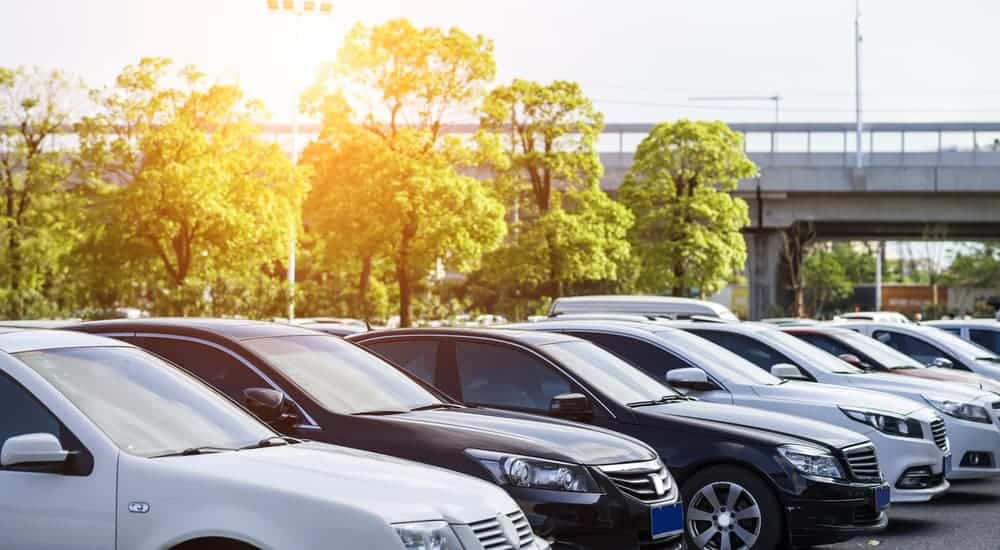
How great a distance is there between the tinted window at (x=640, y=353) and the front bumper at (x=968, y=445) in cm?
382

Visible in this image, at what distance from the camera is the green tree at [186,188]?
37125mm

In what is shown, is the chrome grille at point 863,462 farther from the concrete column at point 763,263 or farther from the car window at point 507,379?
the concrete column at point 763,263

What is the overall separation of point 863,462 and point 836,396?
2166 millimetres

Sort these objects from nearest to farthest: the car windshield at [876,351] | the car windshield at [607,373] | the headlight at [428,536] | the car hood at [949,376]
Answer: the headlight at [428,536] < the car windshield at [607,373] < the car hood at [949,376] < the car windshield at [876,351]

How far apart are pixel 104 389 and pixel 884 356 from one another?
507 inches

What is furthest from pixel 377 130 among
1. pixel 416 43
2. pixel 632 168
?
pixel 632 168

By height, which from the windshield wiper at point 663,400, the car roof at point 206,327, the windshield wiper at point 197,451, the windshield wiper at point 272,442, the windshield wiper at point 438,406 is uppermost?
the car roof at point 206,327

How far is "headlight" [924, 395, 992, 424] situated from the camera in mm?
14292

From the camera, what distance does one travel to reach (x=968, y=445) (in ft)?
46.5

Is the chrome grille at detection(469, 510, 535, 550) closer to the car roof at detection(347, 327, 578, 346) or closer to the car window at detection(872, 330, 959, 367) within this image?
the car roof at detection(347, 327, 578, 346)

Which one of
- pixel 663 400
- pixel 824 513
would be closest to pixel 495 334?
pixel 663 400

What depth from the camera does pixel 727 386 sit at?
11695 mm

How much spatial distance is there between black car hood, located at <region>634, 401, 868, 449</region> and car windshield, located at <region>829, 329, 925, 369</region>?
260 inches

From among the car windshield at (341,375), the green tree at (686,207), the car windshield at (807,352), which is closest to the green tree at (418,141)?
the green tree at (686,207)
